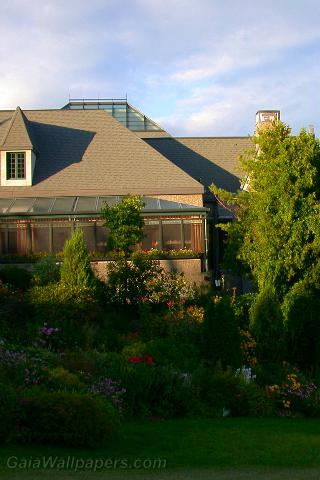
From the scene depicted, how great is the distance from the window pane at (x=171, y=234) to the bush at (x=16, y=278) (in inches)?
286

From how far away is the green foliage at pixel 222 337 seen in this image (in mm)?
13812

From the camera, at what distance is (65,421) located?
8.45 meters

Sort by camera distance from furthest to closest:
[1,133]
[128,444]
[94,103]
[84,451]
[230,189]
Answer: [94,103] < [230,189] < [1,133] < [128,444] < [84,451]

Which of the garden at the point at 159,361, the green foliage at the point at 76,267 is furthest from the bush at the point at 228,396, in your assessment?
the green foliage at the point at 76,267

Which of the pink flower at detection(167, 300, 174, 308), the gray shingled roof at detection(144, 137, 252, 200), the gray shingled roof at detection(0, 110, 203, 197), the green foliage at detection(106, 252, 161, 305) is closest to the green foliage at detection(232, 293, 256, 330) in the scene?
the pink flower at detection(167, 300, 174, 308)

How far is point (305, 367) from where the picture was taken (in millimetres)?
16750

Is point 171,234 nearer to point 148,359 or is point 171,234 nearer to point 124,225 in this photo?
point 124,225

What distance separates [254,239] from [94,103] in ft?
103

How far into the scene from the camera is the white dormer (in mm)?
31438

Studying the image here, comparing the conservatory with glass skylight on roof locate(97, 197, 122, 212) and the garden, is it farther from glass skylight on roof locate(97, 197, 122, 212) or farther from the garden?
the garden

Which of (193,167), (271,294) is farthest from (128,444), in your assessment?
(193,167)

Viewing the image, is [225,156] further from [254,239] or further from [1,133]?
[254,239]

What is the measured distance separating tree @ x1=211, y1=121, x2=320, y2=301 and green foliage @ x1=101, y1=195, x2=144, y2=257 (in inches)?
209

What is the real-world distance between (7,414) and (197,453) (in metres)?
2.37
